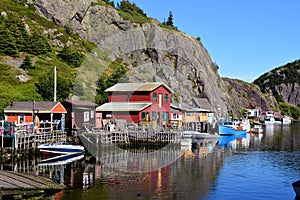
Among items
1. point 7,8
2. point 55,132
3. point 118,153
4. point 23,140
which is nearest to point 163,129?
point 118,153

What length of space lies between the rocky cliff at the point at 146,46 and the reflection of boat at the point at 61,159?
2689 inches

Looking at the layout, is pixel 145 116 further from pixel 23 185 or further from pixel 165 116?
pixel 23 185

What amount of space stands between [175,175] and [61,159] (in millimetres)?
14369

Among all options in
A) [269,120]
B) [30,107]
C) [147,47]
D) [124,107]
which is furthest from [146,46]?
[30,107]

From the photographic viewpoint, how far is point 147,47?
13250 cm

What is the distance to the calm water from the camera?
102 feet

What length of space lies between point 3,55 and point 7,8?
28.8m

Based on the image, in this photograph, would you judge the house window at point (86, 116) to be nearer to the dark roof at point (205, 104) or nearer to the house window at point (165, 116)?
the house window at point (165, 116)

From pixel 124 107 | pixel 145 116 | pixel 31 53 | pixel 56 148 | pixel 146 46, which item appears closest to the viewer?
pixel 56 148

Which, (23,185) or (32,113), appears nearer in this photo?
(23,185)

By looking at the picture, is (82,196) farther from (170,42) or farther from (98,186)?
(170,42)

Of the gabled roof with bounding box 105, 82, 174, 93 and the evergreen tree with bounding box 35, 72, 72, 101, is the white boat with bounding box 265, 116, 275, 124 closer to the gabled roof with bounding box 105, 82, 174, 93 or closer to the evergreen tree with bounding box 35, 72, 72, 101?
the gabled roof with bounding box 105, 82, 174, 93

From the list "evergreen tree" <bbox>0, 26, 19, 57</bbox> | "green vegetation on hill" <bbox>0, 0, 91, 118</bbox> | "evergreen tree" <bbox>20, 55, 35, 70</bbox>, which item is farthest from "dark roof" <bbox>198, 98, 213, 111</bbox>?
"evergreen tree" <bbox>0, 26, 19, 57</bbox>

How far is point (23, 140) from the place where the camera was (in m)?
46.4
